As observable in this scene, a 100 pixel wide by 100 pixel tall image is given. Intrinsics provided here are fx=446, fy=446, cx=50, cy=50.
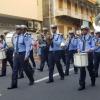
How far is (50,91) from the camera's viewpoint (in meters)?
11.8

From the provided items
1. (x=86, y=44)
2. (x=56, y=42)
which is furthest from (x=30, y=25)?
(x=86, y=44)

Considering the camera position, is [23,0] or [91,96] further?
[23,0]

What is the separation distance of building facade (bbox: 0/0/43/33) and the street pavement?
60.9 feet

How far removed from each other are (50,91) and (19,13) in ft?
77.4

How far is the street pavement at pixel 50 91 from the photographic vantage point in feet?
35.4

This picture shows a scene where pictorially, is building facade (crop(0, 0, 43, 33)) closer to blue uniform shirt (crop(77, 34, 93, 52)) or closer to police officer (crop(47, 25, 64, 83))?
police officer (crop(47, 25, 64, 83))

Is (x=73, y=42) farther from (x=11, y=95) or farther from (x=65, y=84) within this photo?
(x=11, y=95)

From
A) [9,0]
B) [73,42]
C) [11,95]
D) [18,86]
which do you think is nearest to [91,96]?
[11,95]

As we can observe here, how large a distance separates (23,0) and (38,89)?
78.9 feet

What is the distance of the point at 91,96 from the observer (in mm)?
10859

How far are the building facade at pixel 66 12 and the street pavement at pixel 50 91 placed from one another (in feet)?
96.5

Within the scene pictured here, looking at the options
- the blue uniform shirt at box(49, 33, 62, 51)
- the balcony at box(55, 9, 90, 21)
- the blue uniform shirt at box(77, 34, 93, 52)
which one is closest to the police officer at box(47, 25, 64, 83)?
the blue uniform shirt at box(49, 33, 62, 51)

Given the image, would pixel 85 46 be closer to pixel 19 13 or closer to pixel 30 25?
pixel 19 13

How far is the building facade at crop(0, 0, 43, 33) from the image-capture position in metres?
32.8
